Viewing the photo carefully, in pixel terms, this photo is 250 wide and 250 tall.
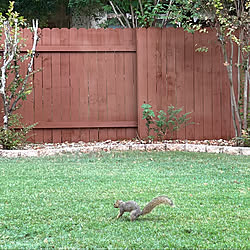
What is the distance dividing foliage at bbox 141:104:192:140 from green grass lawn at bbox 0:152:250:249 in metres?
1.58

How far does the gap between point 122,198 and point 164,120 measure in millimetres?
3984

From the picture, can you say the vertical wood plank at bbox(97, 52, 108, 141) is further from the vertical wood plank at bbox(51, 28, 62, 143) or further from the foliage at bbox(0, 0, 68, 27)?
the foliage at bbox(0, 0, 68, 27)

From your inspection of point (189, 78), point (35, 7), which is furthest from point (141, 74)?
point (35, 7)

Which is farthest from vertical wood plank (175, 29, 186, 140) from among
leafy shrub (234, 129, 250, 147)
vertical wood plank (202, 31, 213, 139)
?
leafy shrub (234, 129, 250, 147)

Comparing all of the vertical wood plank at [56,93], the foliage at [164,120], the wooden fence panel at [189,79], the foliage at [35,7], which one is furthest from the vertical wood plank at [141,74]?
the foliage at [35,7]

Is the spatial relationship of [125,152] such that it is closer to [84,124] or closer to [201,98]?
[84,124]

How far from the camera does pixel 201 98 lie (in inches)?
303

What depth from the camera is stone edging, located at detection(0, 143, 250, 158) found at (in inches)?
247

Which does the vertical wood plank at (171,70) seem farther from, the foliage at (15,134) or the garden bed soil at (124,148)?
the foliage at (15,134)

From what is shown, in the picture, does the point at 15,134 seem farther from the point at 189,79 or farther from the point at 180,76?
the point at 189,79

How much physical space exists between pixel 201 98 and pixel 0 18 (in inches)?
141

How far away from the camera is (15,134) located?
6781mm

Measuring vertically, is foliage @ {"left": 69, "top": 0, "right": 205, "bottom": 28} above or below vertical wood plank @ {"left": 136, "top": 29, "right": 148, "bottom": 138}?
above

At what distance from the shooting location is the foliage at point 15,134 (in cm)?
658
